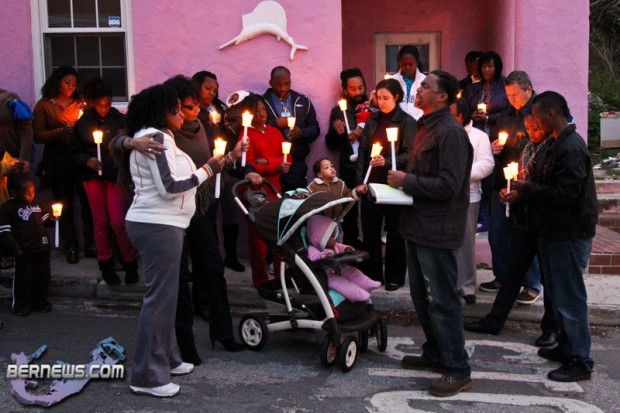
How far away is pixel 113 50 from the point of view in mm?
9281

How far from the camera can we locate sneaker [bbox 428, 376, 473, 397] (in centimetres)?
537

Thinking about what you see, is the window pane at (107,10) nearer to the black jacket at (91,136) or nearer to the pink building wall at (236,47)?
the pink building wall at (236,47)

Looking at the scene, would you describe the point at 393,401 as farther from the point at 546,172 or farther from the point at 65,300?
the point at 65,300

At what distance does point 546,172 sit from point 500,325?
1.67 m

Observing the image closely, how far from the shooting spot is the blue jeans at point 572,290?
5656 mm

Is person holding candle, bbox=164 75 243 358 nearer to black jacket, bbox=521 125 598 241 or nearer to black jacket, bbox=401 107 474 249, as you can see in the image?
black jacket, bbox=401 107 474 249

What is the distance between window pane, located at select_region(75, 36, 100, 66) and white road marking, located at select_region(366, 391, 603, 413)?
225 inches

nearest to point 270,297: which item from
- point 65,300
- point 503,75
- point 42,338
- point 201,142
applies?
point 201,142

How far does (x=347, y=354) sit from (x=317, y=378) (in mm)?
277

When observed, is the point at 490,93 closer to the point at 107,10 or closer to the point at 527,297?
the point at 527,297

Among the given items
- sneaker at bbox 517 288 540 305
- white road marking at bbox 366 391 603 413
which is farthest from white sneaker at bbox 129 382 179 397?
sneaker at bbox 517 288 540 305

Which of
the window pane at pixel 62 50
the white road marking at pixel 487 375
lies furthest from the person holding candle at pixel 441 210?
the window pane at pixel 62 50

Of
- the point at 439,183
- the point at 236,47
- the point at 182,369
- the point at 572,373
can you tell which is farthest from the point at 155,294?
the point at 236,47

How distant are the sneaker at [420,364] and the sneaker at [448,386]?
0.38 m
